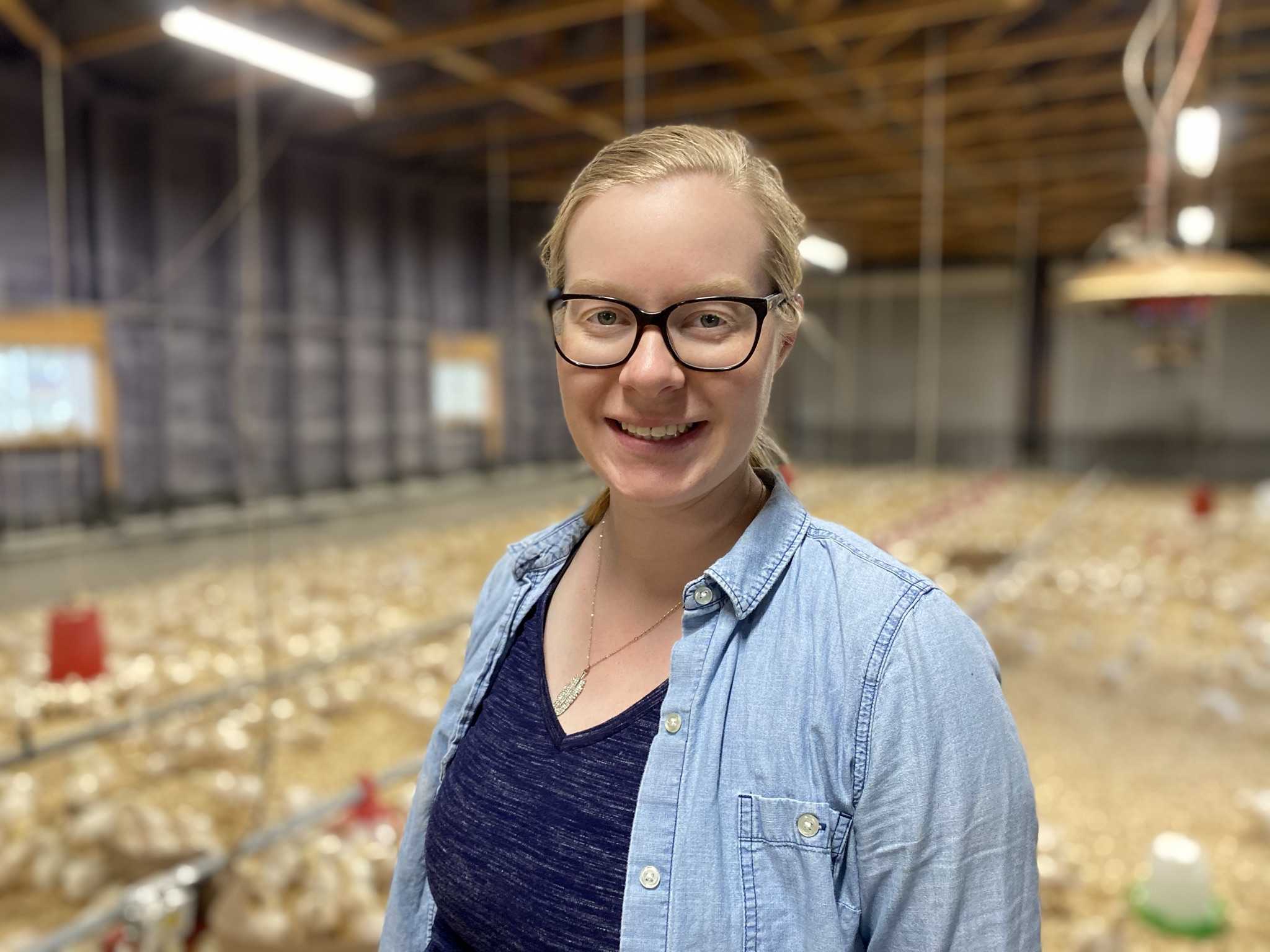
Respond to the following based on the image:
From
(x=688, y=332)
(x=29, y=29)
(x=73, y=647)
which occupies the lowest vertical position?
(x=73, y=647)

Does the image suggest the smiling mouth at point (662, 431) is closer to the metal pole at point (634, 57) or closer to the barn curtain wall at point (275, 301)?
the barn curtain wall at point (275, 301)

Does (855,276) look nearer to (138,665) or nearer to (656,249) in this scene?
(138,665)

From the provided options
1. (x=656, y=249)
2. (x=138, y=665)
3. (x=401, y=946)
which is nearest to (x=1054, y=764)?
(x=401, y=946)

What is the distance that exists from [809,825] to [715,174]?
0.45m

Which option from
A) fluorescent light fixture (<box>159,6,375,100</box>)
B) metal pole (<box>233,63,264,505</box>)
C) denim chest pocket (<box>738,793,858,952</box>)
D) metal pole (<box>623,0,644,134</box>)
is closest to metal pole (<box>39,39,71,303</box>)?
metal pole (<box>233,63,264,505</box>)

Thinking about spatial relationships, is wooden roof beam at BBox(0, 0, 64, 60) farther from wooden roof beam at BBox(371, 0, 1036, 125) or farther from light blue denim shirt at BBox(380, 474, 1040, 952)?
light blue denim shirt at BBox(380, 474, 1040, 952)

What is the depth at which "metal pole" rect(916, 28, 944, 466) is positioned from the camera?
5.20 metres

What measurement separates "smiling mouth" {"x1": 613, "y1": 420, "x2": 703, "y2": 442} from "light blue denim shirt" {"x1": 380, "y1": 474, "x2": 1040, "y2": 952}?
0.36 feet

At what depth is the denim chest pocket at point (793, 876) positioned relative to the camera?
58 cm

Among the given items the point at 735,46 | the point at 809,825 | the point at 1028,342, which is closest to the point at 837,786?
the point at 809,825

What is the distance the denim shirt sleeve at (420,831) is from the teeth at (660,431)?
0.28 meters

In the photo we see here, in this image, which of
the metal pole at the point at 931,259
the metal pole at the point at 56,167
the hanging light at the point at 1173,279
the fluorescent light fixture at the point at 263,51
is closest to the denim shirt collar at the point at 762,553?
the hanging light at the point at 1173,279

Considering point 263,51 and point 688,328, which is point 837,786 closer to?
point 688,328

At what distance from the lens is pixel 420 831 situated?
87 centimetres
